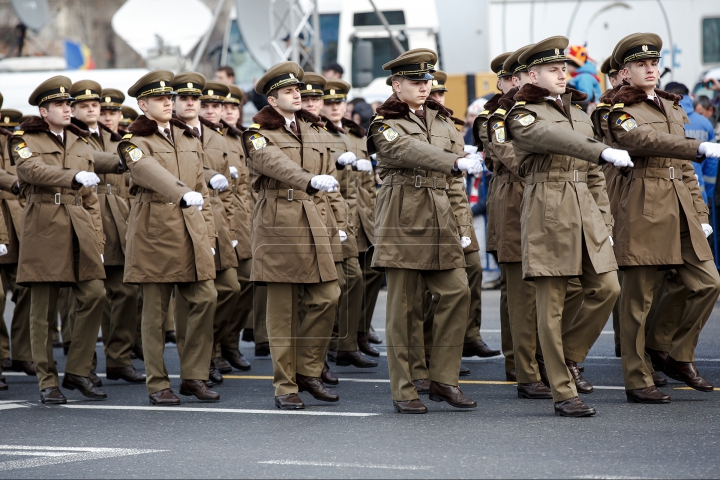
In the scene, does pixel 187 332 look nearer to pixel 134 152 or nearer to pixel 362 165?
pixel 134 152

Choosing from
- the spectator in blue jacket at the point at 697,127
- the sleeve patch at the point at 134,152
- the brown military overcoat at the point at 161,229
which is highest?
the spectator in blue jacket at the point at 697,127

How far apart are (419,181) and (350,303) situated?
272 centimetres

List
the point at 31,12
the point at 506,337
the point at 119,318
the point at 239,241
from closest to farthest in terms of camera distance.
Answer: the point at 506,337
the point at 119,318
the point at 239,241
the point at 31,12

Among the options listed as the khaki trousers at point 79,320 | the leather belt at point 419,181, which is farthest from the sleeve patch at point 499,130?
the khaki trousers at point 79,320

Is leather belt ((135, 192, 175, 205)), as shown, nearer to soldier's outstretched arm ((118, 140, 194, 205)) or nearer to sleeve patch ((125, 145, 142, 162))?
soldier's outstretched arm ((118, 140, 194, 205))

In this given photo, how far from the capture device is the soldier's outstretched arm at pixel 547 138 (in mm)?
7066

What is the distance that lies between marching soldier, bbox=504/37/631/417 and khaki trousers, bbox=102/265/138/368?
363 centimetres

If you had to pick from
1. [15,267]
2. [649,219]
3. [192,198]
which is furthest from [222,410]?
[15,267]

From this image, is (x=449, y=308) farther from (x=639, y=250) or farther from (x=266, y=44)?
(x=266, y=44)

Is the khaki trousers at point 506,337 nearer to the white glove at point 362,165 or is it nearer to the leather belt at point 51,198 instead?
the white glove at point 362,165

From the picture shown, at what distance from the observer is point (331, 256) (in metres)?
8.43

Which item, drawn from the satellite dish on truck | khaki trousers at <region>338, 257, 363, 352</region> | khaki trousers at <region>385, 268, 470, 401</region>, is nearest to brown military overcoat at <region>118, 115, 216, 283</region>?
khaki trousers at <region>385, 268, 470, 401</region>

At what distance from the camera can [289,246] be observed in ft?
27.2

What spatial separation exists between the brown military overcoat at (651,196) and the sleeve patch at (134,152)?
3053mm
